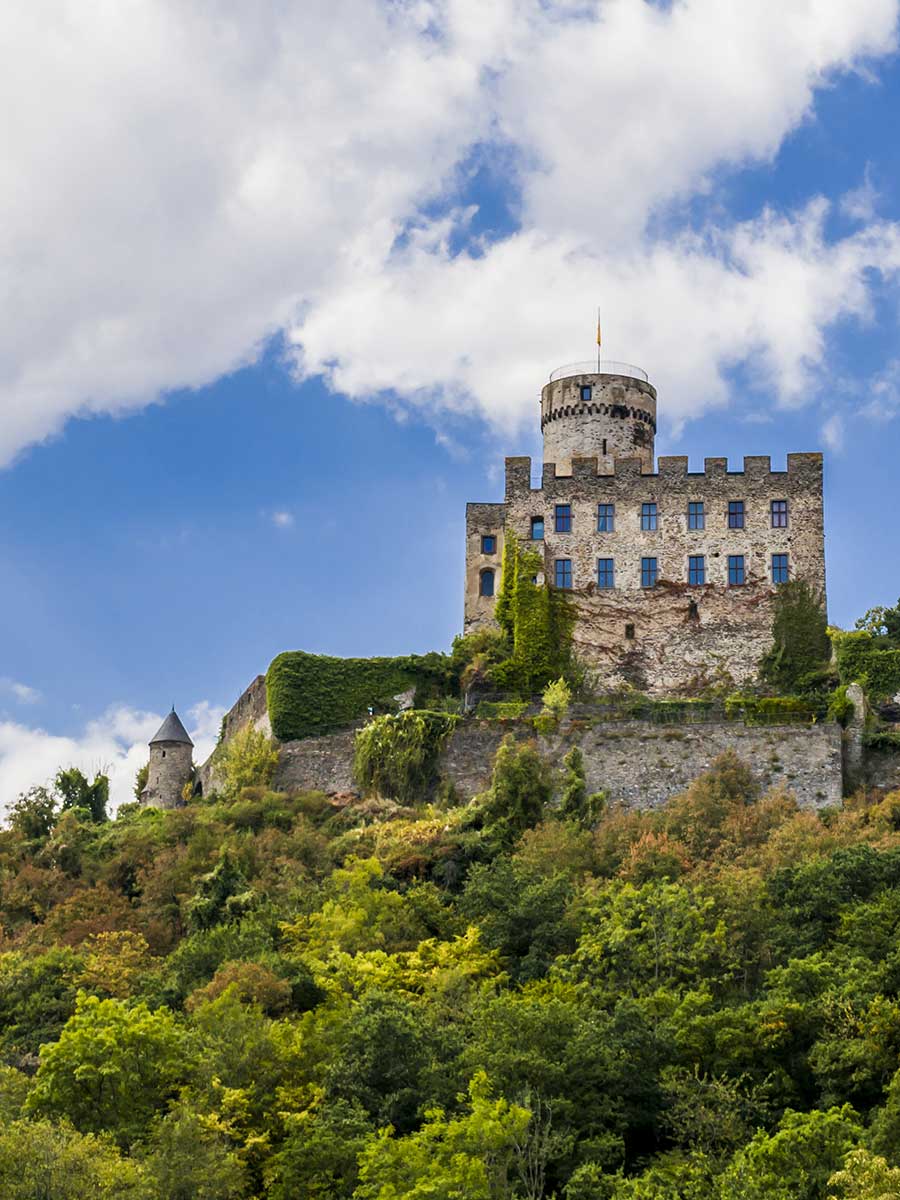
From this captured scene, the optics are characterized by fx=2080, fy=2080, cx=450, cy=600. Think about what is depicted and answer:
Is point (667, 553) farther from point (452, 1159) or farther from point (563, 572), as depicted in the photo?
point (452, 1159)

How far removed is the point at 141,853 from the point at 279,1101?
1872 cm

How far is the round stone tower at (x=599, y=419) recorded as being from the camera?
76.4 meters

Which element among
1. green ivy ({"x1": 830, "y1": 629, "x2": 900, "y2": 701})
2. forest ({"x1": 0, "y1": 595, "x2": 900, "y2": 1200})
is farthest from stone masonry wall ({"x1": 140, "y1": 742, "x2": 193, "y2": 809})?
green ivy ({"x1": 830, "y1": 629, "x2": 900, "y2": 701})

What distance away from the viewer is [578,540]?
73.0 m

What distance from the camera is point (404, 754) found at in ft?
212

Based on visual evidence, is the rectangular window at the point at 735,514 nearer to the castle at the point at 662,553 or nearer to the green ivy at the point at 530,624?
the castle at the point at 662,553

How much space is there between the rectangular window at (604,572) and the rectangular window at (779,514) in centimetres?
579

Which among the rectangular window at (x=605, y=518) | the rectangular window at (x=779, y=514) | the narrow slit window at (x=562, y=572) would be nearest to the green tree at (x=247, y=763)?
the narrow slit window at (x=562, y=572)

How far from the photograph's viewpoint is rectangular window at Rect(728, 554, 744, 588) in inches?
2817

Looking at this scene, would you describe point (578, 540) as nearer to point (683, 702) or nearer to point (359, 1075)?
point (683, 702)

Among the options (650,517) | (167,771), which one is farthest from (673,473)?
(167,771)

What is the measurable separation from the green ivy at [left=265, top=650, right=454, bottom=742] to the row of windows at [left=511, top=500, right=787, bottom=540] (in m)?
5.97

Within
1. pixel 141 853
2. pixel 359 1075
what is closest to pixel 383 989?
pixel 359 1075

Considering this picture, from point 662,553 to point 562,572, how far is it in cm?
354
